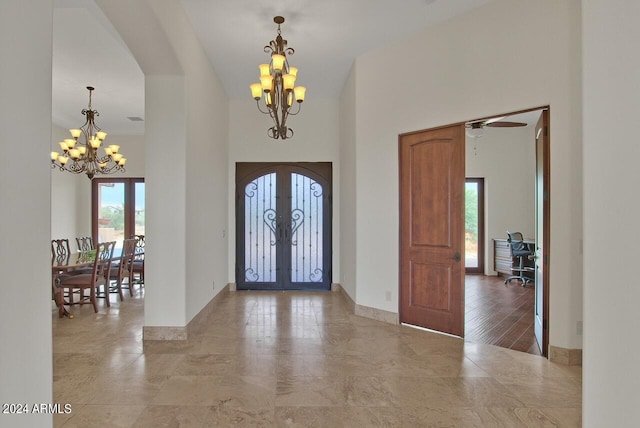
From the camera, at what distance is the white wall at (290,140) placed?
6.88 metres

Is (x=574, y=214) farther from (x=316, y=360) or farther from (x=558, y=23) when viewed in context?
(x=316, y=360)

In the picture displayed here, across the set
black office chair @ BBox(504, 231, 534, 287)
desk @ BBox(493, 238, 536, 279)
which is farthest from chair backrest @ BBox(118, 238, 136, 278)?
desk @ BBox(493, 238, 536, 279)

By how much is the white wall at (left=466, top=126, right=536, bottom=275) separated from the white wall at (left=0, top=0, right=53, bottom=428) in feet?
28.0

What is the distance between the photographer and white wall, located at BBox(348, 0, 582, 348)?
11.1ft

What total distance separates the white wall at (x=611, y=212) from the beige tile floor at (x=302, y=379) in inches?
47.0

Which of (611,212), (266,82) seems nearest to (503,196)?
(266,82)

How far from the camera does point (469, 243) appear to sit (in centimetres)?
895

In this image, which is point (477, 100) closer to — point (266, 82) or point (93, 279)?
point (266, 82)

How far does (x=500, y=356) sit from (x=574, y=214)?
1.52m

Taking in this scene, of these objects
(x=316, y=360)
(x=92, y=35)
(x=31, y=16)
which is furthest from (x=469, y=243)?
(x=31, y=16)

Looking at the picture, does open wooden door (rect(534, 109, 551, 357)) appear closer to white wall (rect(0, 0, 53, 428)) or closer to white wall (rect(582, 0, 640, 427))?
white wall (rect(582, 0, 640, 427))

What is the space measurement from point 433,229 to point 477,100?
1.52 meters

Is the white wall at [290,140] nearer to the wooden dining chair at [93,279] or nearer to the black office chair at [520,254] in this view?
the wooden dining chair at [93,279]

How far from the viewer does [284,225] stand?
6918 millimetres
